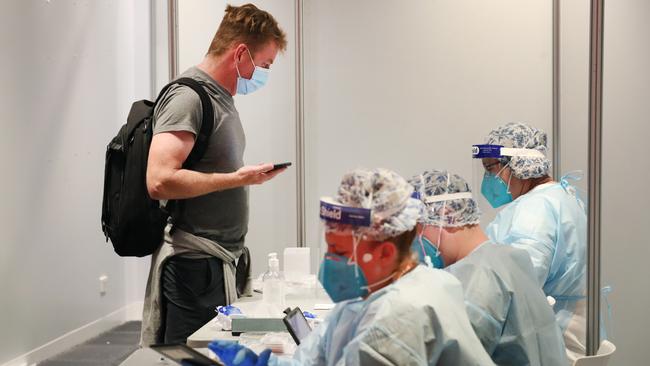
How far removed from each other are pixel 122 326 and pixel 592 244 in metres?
3.50

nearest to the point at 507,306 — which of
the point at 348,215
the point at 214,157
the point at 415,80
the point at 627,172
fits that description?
the point at 348,215

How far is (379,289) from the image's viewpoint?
4.55 ft

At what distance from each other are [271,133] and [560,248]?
201 cm

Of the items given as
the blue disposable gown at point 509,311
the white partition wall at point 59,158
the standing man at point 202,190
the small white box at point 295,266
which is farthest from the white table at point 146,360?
the white partition wall at point 59,158

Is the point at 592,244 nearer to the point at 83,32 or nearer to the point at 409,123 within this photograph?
the point at 409,123

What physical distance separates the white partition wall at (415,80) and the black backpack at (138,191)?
69.7 inches

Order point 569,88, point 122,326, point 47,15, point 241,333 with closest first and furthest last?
point 241,333, point 569,88, point 47,15, point 122,326

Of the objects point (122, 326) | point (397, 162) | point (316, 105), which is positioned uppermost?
point (316, 105)

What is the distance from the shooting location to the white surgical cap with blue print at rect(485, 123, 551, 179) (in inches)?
104

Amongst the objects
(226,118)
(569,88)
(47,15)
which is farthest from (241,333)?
(47,15)

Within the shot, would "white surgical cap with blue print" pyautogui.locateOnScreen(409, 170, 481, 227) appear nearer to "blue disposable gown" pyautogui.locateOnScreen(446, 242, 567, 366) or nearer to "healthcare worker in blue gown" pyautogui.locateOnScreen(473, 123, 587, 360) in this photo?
"blue disposable gown" pyautogui.locateOnScreen(446, 242, 567, 366)

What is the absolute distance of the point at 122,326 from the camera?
4.62m

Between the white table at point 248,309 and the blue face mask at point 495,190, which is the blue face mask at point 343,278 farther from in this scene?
the blue face mask at point 495,190

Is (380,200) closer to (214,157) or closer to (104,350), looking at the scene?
(214,157)
